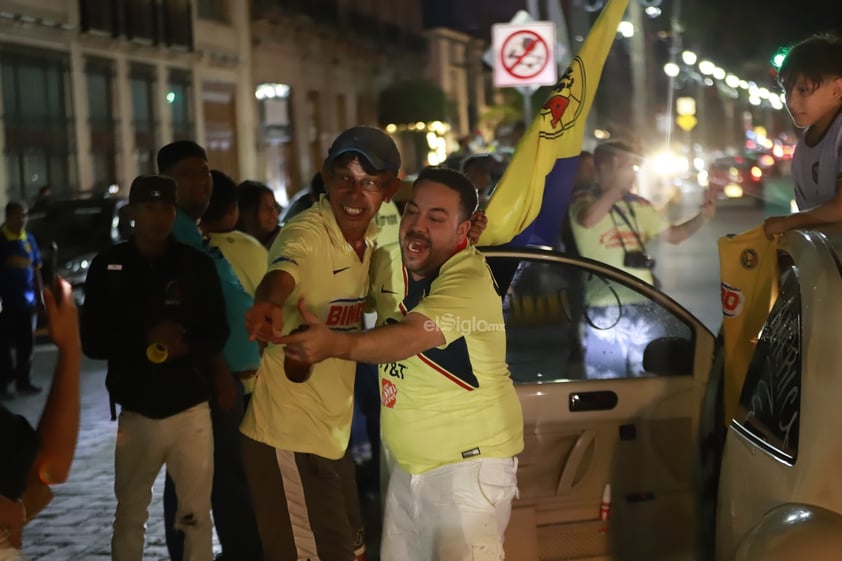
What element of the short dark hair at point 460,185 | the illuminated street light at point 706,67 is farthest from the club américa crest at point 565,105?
the illuminated street light at point 706,67

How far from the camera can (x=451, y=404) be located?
11.9 ft

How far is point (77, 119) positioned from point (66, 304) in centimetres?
2503

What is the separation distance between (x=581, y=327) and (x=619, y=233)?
1929 millimetres

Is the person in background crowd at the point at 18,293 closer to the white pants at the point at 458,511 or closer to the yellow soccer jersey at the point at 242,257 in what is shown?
the yellow soccer jersey at the point at 242,257

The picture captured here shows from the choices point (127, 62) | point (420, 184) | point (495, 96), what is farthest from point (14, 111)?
point (495, 96)

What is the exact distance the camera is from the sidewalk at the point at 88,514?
5.83 m

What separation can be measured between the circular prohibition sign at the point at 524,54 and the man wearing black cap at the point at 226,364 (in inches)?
308

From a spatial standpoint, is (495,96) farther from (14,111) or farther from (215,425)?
(215,425)

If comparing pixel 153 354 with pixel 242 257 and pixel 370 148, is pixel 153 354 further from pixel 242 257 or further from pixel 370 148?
pixel 370 148

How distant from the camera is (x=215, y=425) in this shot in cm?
505

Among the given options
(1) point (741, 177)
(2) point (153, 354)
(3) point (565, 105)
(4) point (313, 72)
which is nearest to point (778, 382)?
(3) point (565, 105)

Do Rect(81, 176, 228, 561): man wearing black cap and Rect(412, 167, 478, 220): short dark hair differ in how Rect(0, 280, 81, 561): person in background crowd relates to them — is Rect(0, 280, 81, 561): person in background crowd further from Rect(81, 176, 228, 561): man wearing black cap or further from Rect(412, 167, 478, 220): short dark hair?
Rect(81, 176, 228, 561): man wearing black cap

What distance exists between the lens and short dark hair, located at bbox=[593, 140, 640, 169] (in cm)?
690

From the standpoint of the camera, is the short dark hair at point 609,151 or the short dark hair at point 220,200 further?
the short dark hair at point 609,151
